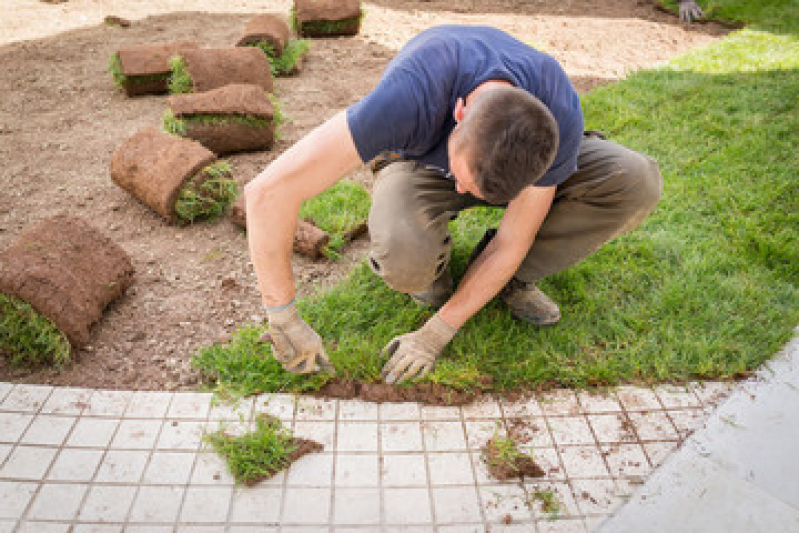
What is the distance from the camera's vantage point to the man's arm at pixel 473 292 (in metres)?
2.43

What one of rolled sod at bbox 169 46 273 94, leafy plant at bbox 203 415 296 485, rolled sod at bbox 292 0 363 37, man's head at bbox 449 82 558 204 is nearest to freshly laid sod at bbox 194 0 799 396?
leafy plant at bbox 203 415 296 485

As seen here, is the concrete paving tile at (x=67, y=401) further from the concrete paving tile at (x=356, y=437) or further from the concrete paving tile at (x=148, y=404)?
the concrete paving tile at (x=356, y=437)

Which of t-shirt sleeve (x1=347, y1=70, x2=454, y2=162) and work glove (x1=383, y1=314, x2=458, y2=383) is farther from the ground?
t-shirt sleeve (x1=347, y1=70, x2=454, y2=162)

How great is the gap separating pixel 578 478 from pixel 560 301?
1009 millimetres

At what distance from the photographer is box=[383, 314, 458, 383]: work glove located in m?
2.49

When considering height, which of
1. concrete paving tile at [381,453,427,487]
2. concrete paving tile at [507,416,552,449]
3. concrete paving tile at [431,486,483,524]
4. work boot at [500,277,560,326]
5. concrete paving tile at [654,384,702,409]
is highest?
work boot at [500,277,560,326]

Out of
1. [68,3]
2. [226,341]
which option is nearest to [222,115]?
[226,341]

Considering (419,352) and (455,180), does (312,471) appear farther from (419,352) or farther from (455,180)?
(455,180)

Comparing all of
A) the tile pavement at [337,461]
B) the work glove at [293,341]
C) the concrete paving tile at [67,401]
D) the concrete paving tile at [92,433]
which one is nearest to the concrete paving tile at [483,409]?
the tile pavement at [337,461]

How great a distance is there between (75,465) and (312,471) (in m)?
0.84

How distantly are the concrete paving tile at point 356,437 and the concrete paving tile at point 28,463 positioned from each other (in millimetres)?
1032

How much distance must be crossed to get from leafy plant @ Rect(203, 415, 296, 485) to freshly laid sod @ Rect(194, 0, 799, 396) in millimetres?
252

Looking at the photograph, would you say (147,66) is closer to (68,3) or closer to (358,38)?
(358,38)

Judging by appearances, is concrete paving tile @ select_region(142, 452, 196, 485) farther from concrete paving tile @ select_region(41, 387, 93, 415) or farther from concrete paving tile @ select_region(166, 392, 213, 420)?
concrete paving tile @ select_region(41, 387, 93, 415)
